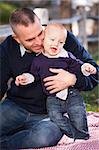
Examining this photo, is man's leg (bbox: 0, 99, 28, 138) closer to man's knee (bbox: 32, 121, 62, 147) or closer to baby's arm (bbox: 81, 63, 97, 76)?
man's knee (bbox: 32, 121, 62, 147)

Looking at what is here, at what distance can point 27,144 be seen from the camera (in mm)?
3838

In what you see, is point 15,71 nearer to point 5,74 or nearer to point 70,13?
point 5,74

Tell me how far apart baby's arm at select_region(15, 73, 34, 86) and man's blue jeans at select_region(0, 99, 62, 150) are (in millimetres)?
279

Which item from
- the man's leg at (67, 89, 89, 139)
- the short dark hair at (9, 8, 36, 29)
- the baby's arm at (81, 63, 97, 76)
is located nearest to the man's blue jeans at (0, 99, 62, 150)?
the man's leg at (67, 89, 89, 139)

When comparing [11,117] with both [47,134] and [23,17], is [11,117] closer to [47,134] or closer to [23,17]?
[47,134]

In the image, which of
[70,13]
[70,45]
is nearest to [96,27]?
[70,13]

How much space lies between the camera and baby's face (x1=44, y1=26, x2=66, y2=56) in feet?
12.3

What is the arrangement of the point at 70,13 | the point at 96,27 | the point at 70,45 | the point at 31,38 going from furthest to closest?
1. the point at 96,27
2. the point at 70,13
3. the point at 70,45
4. the point at 31,38

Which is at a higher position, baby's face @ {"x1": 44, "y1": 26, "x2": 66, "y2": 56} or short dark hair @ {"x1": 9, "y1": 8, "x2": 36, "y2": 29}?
short dark hair @ {"x1": 9, "y1": 8, "x2": 36, "y2": 29}

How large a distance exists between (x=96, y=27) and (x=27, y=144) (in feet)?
35.0

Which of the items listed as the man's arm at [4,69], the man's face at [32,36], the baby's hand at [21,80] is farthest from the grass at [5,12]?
the baby's hand at [21,80]

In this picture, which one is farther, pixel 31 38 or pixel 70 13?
pixel 70 13

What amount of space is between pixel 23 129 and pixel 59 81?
0.51m

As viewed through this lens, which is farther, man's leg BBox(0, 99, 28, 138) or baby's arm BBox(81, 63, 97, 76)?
man's leg BBox(0, 99, 28, 138)
